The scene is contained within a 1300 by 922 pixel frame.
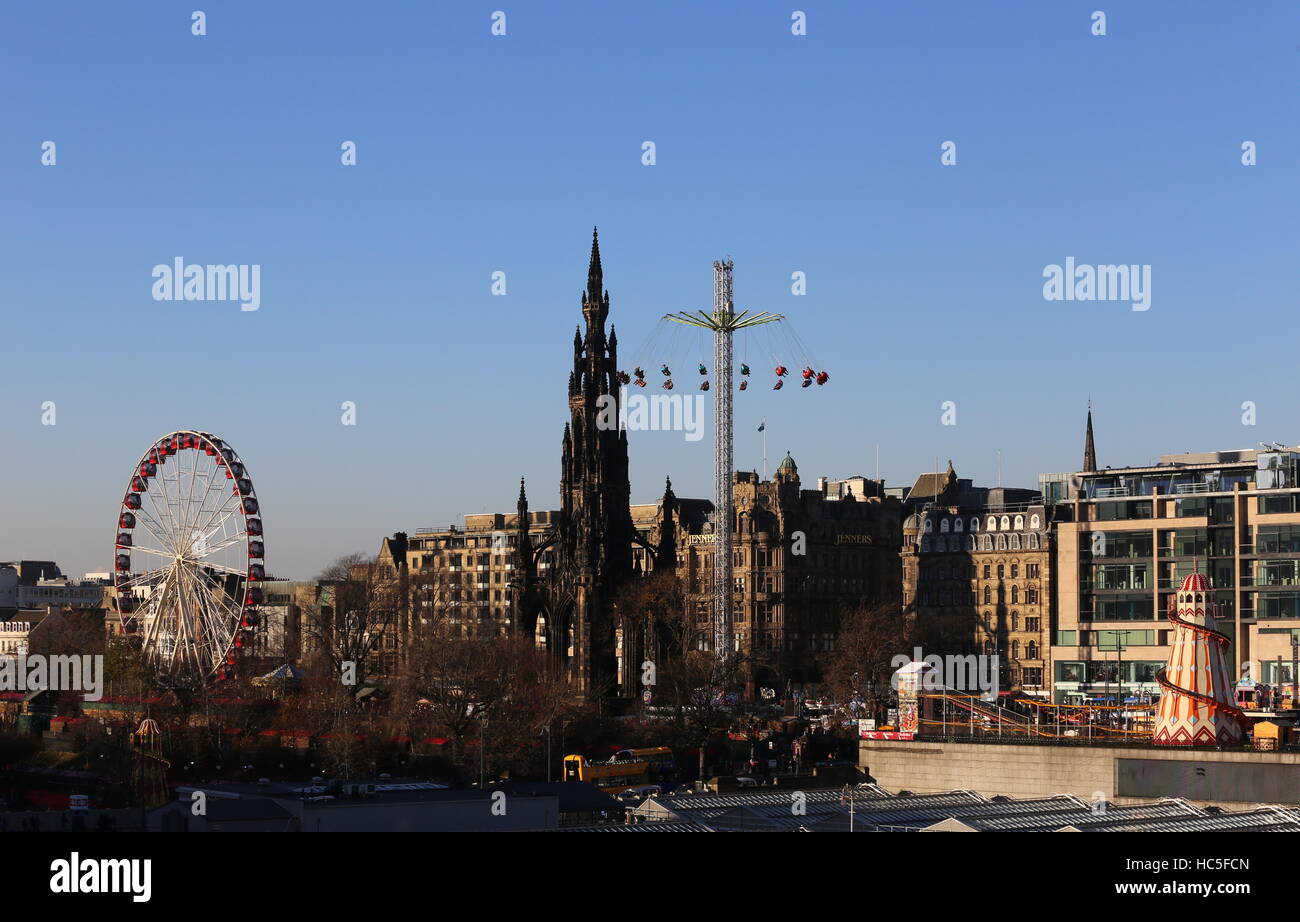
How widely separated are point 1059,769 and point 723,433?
85.5 metres

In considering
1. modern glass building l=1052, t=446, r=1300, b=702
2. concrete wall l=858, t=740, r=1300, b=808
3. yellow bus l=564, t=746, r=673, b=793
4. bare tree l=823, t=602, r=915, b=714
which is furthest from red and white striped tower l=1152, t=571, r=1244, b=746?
Result: modern glass building l=1052, t=446, r=1300, b=702

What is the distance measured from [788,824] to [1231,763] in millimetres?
18296

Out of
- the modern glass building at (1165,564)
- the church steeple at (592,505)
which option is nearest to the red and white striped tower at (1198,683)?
the modern glass building at (1165,564)

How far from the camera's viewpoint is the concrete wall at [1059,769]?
73.1m

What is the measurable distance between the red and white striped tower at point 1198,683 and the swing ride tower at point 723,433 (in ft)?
265

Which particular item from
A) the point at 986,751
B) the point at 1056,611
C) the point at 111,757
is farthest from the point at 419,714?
the point at 1056,611

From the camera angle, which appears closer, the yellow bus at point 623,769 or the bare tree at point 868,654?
the yellow bus at point 623,769

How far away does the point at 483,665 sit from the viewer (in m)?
120

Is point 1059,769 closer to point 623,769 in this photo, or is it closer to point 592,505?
point 623,769

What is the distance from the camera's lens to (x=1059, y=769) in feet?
261
